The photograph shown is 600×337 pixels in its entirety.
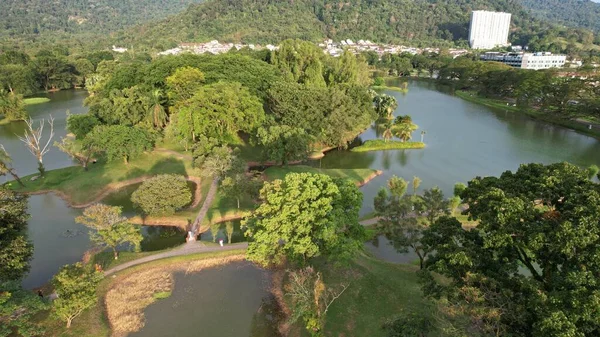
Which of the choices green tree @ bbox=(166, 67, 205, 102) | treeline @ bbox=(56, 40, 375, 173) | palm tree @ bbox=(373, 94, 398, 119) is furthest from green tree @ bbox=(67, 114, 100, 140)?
palm tree @ bbox=(373, 94, 398, 119)

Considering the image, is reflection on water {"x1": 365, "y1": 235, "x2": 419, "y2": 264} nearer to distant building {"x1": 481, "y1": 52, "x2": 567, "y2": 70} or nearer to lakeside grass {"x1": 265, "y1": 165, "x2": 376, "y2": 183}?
lakeside grass {"x1": 265, "y1": 165, "x2": 376, "y2": 183}

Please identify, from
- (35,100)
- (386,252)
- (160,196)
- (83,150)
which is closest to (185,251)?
(160,196)

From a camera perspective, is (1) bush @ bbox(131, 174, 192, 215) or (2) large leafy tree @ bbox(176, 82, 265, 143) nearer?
(1) bush @ bbox(131, 174, 192, 215)

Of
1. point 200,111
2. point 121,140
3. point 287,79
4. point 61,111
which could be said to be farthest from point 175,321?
point 61,111

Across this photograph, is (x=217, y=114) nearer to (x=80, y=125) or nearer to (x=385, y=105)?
(x=80, y=125)

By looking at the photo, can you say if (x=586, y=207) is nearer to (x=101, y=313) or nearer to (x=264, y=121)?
(x=101, y=313)
